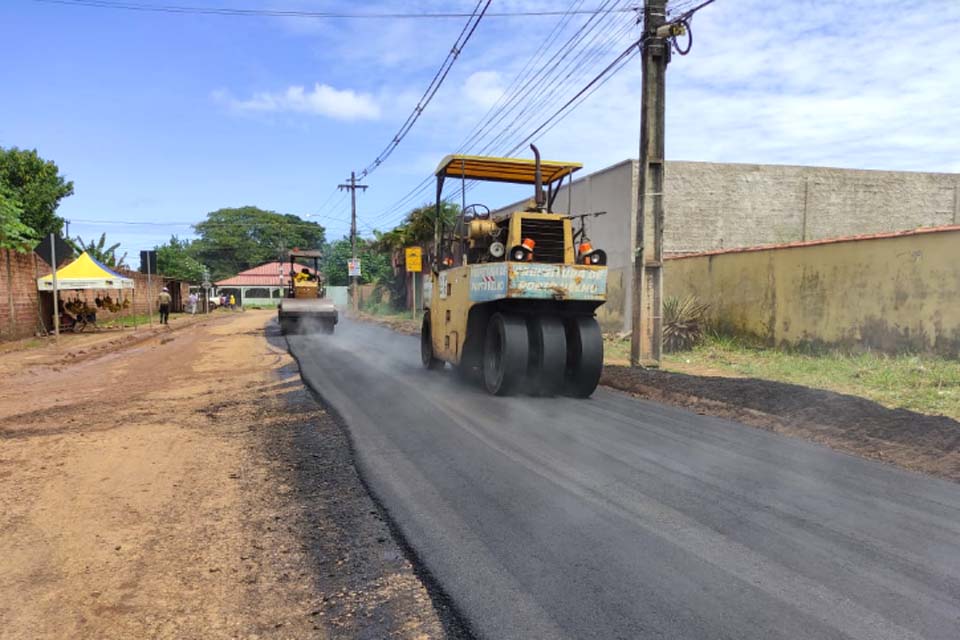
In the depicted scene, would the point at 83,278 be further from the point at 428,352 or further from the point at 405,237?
the point at 405,237

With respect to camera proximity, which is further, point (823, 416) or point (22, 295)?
point (22, 295)

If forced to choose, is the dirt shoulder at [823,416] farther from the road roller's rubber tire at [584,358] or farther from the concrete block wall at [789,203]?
the concrete block wall at [789,203]

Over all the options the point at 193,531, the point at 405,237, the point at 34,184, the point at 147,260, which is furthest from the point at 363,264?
the point at 193,531

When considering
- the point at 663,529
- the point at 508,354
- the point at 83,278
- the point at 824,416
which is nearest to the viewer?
the point at 663,529

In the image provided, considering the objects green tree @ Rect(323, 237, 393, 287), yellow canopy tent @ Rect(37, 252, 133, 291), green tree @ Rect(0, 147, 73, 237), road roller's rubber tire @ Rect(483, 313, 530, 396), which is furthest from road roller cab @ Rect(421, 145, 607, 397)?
green tree @ Rect(323, 237, 393, 287)

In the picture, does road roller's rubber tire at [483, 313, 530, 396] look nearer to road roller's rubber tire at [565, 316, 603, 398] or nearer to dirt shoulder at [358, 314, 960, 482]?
road roller's rubber tire at [565, 316, 603, 398]

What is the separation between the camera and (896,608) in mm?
2824

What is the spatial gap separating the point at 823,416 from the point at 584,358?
269cm

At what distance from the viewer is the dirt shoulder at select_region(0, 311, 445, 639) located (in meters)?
2.81

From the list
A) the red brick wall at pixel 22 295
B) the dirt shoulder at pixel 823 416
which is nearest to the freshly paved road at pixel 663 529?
the dirt shoulder at pixel 823 416

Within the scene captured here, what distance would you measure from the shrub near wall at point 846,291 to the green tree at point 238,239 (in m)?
79.0

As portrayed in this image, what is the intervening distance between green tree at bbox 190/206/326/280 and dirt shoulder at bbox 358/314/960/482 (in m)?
82.7

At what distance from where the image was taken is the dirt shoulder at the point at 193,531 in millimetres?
2814

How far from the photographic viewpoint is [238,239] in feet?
283
